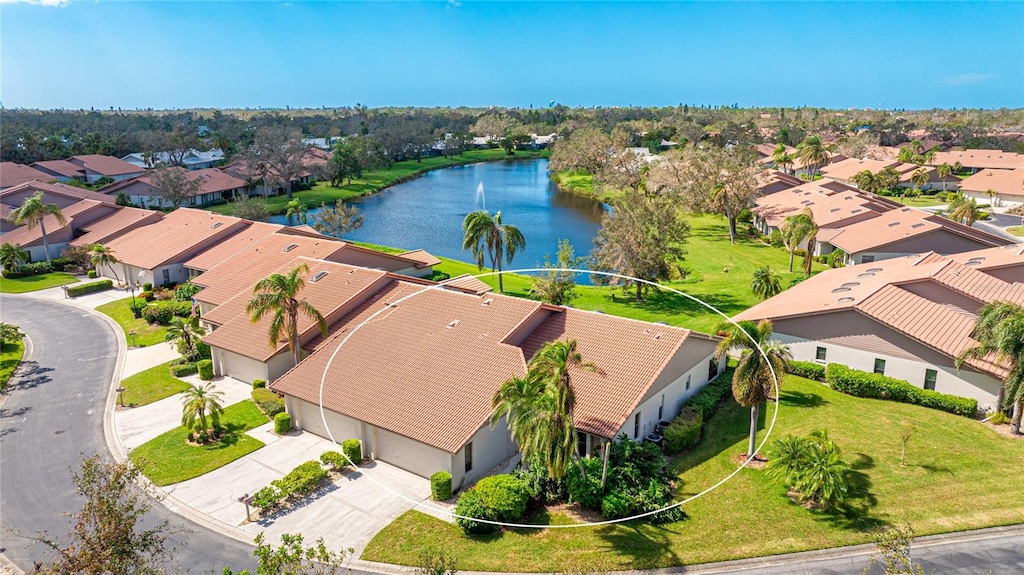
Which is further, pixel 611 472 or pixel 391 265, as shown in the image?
pixel 391 265

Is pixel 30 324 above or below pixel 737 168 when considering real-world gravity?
below

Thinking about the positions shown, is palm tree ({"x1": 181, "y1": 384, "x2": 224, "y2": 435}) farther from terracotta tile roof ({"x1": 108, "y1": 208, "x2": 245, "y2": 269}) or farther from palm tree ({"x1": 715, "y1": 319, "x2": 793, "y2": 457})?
terracotta tile roof ({"x1": 108, "y1": 208, "x2": 245, "y2": 269})

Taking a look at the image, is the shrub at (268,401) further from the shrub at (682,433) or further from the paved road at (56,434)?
the shrub at (682,433)

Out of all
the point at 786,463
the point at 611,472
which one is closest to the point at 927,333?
the point at 786,463

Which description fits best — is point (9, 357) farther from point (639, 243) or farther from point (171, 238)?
point (639, 243)

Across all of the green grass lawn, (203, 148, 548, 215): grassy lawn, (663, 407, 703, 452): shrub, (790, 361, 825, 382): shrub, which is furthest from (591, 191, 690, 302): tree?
(203, 148, 548, 215): grassy lawn

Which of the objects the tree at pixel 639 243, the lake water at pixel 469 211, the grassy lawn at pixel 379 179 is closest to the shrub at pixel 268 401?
the tree at pixel 639 243

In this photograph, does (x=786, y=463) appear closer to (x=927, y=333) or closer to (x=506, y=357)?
(x=506, y=357)
